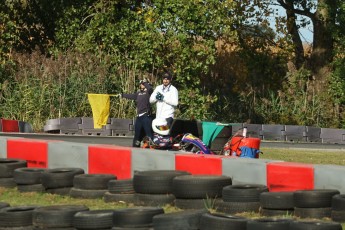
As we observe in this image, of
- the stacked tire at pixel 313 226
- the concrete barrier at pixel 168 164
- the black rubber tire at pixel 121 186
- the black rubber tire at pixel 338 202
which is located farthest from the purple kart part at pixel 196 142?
the stacked tire at pixel 313 226

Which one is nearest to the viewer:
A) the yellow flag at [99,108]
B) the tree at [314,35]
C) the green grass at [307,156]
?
the green grass at [307,156]

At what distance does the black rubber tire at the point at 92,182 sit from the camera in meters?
10.6

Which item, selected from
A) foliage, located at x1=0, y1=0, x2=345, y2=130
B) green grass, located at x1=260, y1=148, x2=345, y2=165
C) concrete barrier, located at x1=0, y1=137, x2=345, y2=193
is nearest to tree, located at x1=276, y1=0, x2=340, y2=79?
foliage, located at x1=0, y1=0, x2=345, y2=130

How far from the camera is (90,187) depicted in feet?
34.8

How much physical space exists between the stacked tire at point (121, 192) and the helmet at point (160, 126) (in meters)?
5.41

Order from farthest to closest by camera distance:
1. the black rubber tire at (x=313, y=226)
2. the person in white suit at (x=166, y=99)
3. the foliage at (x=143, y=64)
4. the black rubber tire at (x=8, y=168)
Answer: the foliage at (x=143, y=64) < the person in white suit at (x=166, y=99) < the black rubber tire at (x=8, y=168) < the black rubber tire at (x=313, y=226)

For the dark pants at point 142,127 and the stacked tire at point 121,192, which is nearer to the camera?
the stacked tire at point 121,192

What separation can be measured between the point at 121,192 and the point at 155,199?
50cm

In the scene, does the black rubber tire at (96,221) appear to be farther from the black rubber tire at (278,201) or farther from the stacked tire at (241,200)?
the black rubber tire at (278,201)

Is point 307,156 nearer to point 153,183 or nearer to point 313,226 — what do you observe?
point 153,183

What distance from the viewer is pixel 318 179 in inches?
363

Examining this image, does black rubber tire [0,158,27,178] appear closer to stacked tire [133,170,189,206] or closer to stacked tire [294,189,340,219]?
stacked tire [133,170,189,206]

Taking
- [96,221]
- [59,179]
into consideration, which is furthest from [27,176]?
[96,221]

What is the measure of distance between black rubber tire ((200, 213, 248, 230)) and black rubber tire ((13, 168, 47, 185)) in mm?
4052
